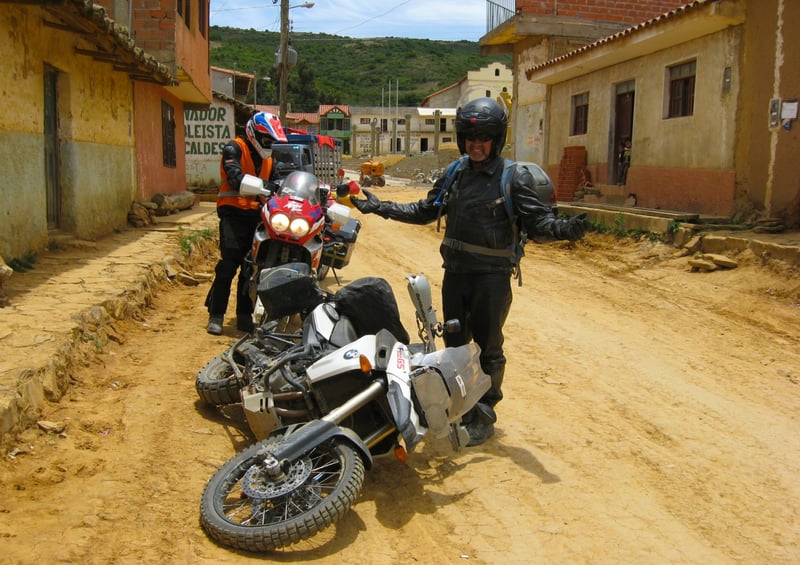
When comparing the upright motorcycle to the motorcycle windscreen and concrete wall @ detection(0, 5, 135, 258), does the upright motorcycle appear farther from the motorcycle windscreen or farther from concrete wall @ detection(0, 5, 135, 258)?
concrete wall @ detection(0, 5, 135, 258)

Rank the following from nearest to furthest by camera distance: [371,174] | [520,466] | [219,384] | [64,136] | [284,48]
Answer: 1. [520,466]
2. [219,384]
3. [64,136]
4. [284,48]
5. [371,174]

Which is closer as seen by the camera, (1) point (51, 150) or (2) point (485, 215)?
(2) point (485, 215)

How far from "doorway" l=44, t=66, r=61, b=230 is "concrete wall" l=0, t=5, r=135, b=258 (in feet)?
0.24

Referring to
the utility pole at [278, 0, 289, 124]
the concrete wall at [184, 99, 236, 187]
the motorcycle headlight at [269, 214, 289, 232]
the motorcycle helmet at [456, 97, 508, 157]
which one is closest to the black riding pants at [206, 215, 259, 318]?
the motorcycle headlight at [269, 214, 289, 232]

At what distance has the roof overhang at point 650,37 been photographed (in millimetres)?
11898

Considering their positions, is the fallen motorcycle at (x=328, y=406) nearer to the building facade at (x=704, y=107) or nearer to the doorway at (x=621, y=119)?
the building facade at (x=704, y=107)

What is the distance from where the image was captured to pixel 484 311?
4.38 metres

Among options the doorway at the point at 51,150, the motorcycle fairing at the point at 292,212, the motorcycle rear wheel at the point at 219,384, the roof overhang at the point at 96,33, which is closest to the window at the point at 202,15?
the roof overhang at the point at 96,33

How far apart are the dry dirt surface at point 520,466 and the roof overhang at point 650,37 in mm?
7011

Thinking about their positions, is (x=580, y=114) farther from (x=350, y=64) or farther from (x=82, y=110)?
(x=350, y=64)

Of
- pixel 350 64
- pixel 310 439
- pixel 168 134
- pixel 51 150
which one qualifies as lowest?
pixel 310 439

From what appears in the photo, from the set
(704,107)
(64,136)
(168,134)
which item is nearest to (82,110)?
(64,136)

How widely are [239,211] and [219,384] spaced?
93.2 inches

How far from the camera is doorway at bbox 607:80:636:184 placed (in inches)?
648
